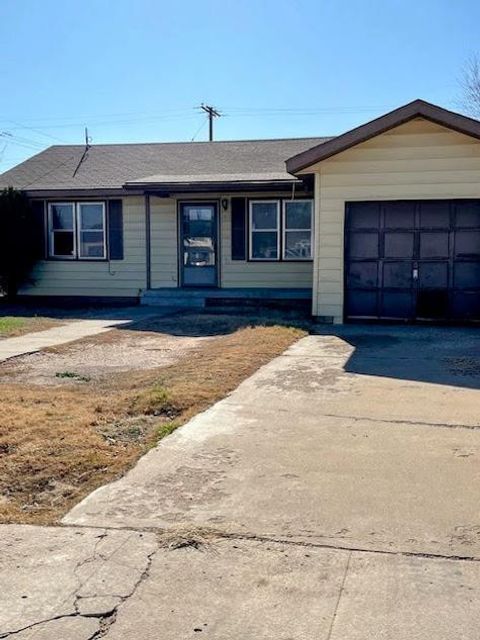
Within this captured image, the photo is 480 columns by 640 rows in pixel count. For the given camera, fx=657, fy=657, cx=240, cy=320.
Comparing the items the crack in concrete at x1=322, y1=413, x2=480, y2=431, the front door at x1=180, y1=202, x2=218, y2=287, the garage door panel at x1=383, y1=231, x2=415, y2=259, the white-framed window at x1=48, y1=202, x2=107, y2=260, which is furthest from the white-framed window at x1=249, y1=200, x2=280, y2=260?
the crack in concrete at x1=322, y1=413, x2=480, y2=431

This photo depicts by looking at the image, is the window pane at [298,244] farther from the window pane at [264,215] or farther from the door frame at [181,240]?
the door frame at [181,240]

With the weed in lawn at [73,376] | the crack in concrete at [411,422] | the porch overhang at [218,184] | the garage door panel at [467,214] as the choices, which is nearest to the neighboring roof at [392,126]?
the garage door panel at [467,214]

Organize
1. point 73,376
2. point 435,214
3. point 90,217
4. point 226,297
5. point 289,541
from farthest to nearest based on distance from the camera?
point 90,217, point 226,297, point 435,214, point 73,376, point 289,541

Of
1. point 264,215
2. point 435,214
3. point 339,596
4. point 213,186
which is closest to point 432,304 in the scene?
point 435,214

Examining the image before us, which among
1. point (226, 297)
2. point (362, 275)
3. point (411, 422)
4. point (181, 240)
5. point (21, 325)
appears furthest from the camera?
point (181, 240)

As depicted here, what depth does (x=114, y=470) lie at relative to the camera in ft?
14.9

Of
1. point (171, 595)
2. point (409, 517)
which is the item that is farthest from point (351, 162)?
point (171, 595)

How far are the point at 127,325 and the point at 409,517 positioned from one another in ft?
31.3

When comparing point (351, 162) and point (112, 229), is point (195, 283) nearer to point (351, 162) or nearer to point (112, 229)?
point (112, 229)

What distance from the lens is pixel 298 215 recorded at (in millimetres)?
16000

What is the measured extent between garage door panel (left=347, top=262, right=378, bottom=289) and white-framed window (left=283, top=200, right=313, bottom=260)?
3.62 meters

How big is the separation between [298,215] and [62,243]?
624 centimetres

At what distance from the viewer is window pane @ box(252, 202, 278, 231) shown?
16.1 m

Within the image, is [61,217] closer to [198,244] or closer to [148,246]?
[148,246]
